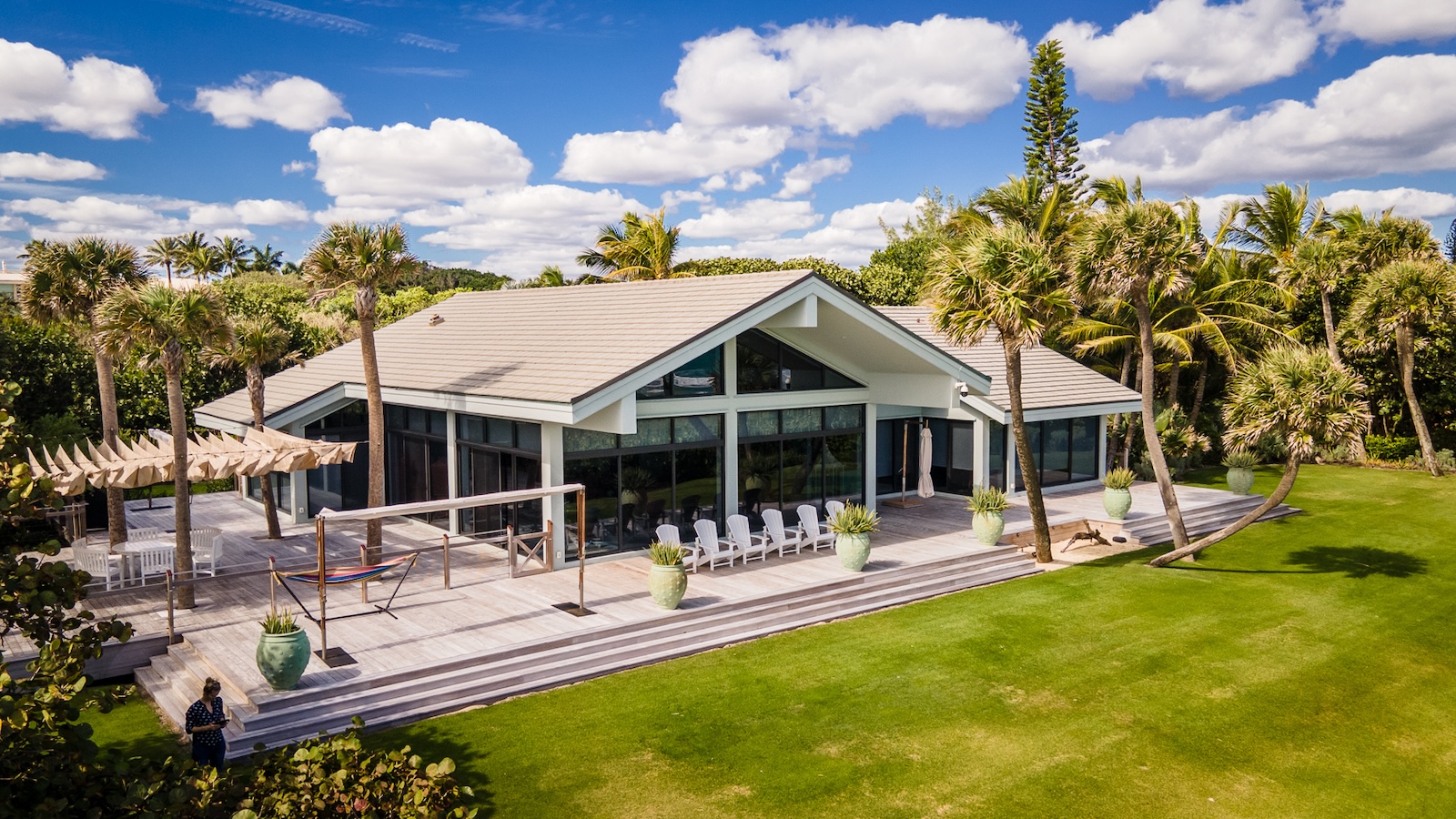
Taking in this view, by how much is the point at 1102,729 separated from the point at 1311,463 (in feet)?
83.0

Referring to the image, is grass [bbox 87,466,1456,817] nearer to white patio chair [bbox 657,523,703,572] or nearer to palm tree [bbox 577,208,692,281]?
white patio chair [bbox 657,523,703,572]

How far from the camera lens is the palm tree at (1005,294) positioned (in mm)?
15875

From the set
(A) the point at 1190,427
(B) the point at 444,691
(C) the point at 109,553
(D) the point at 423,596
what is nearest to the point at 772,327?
(D) the point at 423,596

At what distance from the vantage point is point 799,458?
62.1ft

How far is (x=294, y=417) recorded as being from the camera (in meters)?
20.3

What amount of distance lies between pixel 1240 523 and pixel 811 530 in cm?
768

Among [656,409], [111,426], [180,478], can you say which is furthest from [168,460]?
[656,409]

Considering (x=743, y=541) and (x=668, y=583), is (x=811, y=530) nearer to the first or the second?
(x=743, y=541)

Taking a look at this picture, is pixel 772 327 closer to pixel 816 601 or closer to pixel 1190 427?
pixel 816 601

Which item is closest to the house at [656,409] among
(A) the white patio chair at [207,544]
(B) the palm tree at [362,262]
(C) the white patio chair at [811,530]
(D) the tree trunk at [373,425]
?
(C) the white patio chair at [811,530]

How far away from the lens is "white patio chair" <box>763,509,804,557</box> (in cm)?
1703

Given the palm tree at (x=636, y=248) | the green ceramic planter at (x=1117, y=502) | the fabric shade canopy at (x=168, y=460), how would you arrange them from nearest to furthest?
the fabric shade canopy at (x=168, y=460)
the green ceramic planter at (x=1117, y=502)
the palm tree at (x=636, y=248)

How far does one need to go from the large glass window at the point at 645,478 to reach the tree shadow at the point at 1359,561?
11.4 m

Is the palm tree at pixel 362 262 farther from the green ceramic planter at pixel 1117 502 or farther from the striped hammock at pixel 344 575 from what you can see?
the green ceramic planter at pixel 1117 502
